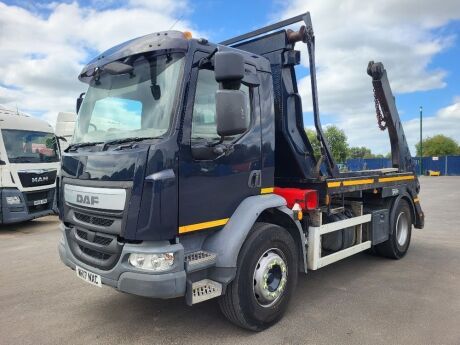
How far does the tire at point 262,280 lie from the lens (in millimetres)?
3580

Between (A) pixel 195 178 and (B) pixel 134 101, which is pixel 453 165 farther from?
(B) pixel 134 101

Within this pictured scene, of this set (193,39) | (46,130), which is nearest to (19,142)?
(46,130)

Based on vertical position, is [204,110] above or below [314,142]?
above

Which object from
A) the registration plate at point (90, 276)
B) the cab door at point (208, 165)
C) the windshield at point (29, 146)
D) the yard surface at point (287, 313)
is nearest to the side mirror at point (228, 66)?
the cab door at point (208, 165)

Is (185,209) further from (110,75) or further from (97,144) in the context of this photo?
(110,75)

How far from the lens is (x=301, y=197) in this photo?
434 centimetres

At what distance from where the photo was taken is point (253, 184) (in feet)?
12.8

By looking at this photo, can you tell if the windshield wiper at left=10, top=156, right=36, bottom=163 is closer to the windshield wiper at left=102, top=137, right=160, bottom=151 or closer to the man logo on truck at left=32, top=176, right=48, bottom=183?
the man logo on truck at left=32, top=176, right=48, bottom=183

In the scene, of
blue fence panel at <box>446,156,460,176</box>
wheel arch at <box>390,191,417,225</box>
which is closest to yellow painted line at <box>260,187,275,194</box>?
wheel arch at <box>390,191,417,225</box>

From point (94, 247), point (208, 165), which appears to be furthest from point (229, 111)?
point (94, 247)

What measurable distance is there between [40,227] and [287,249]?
27.6ft

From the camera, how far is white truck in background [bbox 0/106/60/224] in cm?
945

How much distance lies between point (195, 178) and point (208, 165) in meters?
0.18

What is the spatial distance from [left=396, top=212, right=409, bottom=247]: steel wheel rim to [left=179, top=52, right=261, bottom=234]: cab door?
3738 mm
